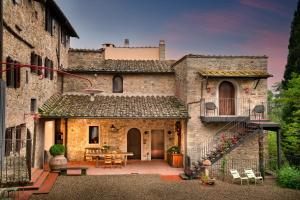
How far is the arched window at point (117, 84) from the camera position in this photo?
2041 centimetres

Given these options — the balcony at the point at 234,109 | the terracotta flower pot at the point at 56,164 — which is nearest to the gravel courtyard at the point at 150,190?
the terracotta flower pot at the point at 56,164

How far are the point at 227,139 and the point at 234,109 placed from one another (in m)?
Answer: 1.92

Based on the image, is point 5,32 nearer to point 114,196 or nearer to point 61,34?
point 114,196

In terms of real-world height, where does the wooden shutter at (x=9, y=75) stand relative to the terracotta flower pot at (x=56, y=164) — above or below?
above

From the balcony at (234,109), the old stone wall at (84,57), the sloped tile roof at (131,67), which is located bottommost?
the balcony at (234,109)

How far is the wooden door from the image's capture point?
20.6 meters

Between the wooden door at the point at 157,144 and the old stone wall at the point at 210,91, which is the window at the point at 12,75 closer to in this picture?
the old stone wall at the point at 210,91

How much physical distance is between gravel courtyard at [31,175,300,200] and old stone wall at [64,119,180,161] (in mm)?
4656

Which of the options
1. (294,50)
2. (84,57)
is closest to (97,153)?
(84,57)

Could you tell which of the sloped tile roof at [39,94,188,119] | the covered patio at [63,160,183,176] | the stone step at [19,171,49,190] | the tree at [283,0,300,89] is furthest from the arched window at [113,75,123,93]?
the tree at [283,0,300,89]

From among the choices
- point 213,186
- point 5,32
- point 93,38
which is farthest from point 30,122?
point 93,38

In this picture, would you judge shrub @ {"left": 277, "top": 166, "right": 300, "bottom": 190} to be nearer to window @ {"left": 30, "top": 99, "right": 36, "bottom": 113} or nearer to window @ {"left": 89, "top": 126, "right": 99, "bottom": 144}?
window @ {"left": 89, "top": 126, "right": 99, "bottom": 144}

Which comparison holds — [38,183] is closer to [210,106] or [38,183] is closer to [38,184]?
[38,184]

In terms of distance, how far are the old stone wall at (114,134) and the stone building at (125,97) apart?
6 centimetres
